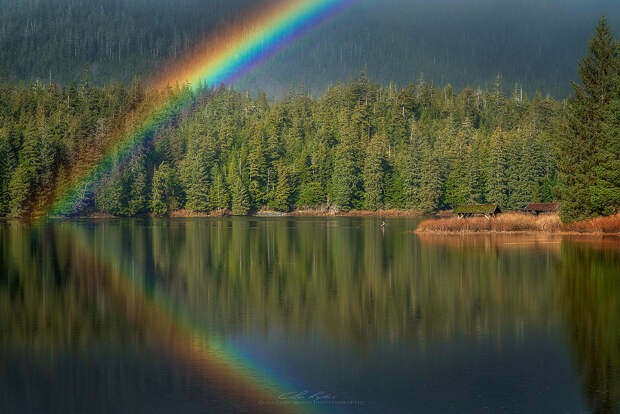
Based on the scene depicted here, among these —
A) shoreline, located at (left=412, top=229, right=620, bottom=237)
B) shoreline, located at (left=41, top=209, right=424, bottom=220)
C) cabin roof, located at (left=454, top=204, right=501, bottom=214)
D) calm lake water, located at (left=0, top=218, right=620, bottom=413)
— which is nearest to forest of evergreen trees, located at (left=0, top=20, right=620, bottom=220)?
shoreline, located at (left=41, top=209, right=424, bottom=220)

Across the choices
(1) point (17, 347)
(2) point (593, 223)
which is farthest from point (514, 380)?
(2) point (593, 223)

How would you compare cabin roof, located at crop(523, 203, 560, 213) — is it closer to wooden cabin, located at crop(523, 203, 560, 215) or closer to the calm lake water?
wooden cabin, located at crop(523, 203, 560, 215)

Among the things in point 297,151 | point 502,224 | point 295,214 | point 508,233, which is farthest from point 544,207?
point 297,151

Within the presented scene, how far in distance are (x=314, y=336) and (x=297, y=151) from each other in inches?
5614

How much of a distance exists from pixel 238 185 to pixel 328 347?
12582 centimetres

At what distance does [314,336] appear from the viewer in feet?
71.0

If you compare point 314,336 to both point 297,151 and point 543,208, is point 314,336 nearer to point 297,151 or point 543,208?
point 543,208

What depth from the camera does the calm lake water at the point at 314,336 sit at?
1547 centimetres

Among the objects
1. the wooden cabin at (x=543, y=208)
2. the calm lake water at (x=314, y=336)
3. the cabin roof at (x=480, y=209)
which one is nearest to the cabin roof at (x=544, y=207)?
the wooden cabin at (x=543, y=208)

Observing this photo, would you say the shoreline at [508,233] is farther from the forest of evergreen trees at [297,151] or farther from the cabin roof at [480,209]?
the forest of evergreen trees at [297,151]

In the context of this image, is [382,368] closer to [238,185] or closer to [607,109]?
[607,109]

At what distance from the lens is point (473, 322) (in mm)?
23469

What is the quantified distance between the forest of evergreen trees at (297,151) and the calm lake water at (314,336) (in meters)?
61.9

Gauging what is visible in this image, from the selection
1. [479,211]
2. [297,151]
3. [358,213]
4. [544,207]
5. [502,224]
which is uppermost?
[297,151]
